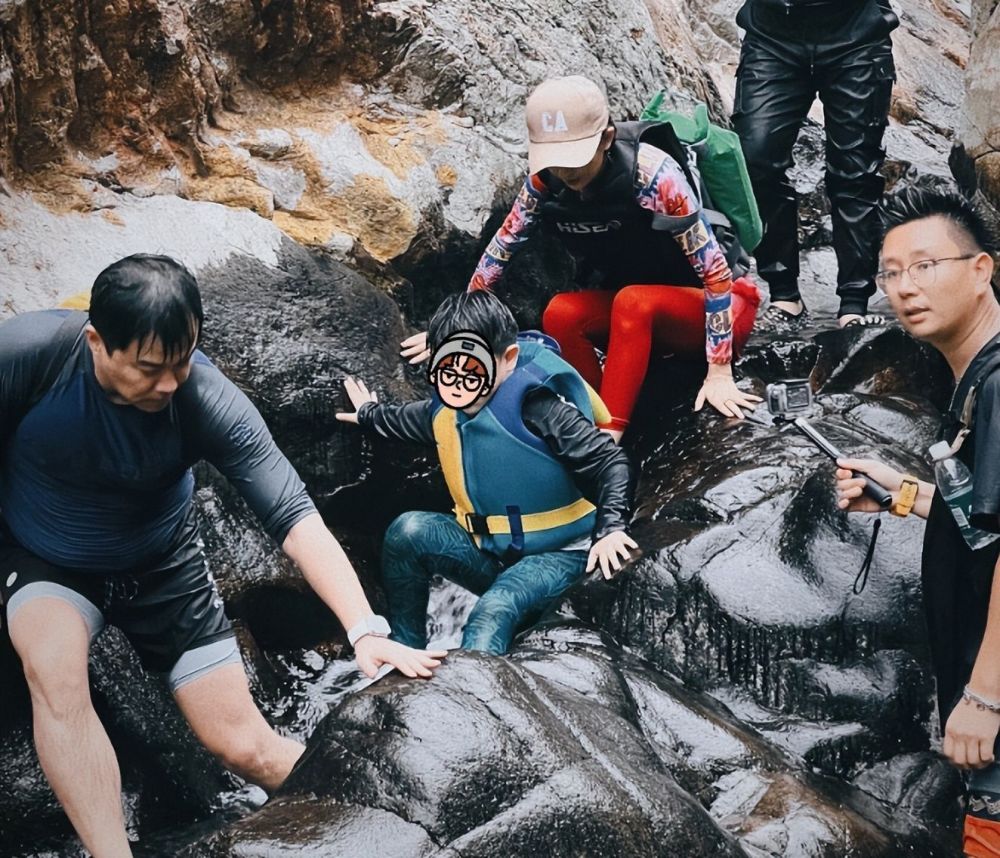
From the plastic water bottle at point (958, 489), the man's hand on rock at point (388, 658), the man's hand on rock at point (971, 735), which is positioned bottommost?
the man's hand on rock at point (971, 735)

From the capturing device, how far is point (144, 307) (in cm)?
318

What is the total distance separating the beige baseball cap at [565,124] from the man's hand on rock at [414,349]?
1019 millimetres

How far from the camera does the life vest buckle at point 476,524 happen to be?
498cm

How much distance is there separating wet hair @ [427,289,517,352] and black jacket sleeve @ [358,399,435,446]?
0.32 metres

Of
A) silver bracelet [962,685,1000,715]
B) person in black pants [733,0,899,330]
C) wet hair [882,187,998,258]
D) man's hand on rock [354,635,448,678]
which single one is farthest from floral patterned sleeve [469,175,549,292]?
silver bracelet [962,685,1000,715]

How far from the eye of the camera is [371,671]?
3.38 metres

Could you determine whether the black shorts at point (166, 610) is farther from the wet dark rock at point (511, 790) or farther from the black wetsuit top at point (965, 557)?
the black wetsuit top at point (965, 557)

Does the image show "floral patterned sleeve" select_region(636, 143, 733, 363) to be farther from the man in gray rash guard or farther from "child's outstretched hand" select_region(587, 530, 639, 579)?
the man in gray rash guard

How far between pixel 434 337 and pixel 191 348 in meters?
1.71

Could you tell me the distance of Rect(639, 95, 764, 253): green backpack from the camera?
5.74 meters

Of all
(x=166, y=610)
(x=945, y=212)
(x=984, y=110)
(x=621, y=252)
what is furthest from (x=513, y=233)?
(x=984, y=110)

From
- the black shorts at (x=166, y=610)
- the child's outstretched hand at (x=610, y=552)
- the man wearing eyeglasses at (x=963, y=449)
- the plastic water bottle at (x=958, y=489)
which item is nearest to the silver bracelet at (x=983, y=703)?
the man wearing eyeglasses at (x=963, y=449)

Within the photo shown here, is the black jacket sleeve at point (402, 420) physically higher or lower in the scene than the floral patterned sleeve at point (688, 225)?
lower

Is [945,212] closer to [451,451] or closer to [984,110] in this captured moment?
[451,451]
